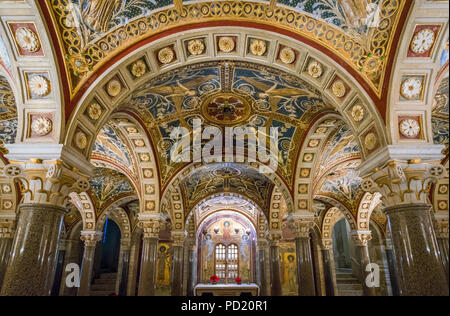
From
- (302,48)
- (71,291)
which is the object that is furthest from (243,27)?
(71,291)

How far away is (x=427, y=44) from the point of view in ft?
17.2

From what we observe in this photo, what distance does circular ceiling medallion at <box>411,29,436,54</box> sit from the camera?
203 inches

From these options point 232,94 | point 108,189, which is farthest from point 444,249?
point 108,189

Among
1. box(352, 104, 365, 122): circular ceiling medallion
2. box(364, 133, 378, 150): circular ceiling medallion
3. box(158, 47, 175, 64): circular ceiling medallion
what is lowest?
box(364, 133, 378, 150): circular ceiling medallion

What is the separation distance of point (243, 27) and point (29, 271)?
19.0ft

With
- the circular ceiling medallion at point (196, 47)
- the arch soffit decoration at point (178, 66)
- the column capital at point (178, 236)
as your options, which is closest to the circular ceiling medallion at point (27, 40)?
the arch soffit decoration at point (178, 66)

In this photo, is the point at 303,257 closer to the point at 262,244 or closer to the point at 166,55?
the point at 166,55

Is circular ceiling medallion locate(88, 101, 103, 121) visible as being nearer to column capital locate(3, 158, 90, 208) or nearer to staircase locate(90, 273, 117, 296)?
column capital locate(3, 158, 90, 208)

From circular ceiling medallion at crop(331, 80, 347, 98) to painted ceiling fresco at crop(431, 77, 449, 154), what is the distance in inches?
120

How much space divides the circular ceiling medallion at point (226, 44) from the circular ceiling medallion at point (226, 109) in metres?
2.11

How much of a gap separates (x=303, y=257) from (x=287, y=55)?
23.0ft

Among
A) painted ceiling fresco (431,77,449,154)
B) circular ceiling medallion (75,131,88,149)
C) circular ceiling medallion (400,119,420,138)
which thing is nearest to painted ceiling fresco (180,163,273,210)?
painted ceiling fresco (431,77,449,154)

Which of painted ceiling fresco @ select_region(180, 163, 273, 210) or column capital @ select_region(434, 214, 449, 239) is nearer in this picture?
column capital @ select_region(434, 214, 449, 239)
